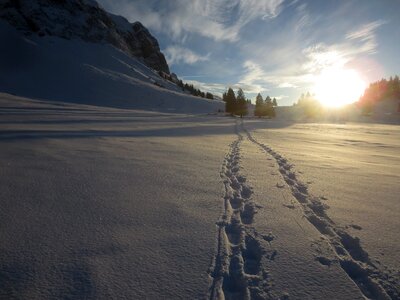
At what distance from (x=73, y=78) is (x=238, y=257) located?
3083 inches

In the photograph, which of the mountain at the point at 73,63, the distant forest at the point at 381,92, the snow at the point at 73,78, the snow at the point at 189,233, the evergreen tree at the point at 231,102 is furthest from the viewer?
the distant forest at the point at 381,92

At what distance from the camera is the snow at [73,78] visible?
59.5 meters

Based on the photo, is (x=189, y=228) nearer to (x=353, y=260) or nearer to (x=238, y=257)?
(x=238, y=257)

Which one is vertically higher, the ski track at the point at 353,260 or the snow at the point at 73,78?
the snow at the point at 73,78

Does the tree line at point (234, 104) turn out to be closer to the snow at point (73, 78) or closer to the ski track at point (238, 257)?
the snow at point (73, 78)

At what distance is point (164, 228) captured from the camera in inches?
128

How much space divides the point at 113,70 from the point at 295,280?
94.6 meters

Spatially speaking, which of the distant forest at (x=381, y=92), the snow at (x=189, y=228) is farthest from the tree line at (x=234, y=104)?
the snow at (x=189, y=228)

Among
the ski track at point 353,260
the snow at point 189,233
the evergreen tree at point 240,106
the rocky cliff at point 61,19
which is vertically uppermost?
the rocky cliff at point 61,19

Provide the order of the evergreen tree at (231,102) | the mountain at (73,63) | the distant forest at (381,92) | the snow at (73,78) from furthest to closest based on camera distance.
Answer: the distant forest at (381,92) < the evergreen tree at (231,102) < the mountain at (73,63) < the snow at (73,78)

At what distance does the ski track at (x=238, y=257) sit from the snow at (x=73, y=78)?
55.5 m

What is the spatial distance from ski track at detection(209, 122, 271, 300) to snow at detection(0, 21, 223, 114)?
5549 centimetres

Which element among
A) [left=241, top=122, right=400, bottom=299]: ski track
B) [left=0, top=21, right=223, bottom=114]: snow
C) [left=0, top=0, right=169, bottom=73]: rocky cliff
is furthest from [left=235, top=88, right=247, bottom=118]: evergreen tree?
[left=0, top=0, right=169, bottom=73]: rocky cliff

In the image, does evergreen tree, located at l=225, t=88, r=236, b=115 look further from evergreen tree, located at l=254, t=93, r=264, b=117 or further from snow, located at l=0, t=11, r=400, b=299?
snow, located at l=0, t=11, r=400, b=299
